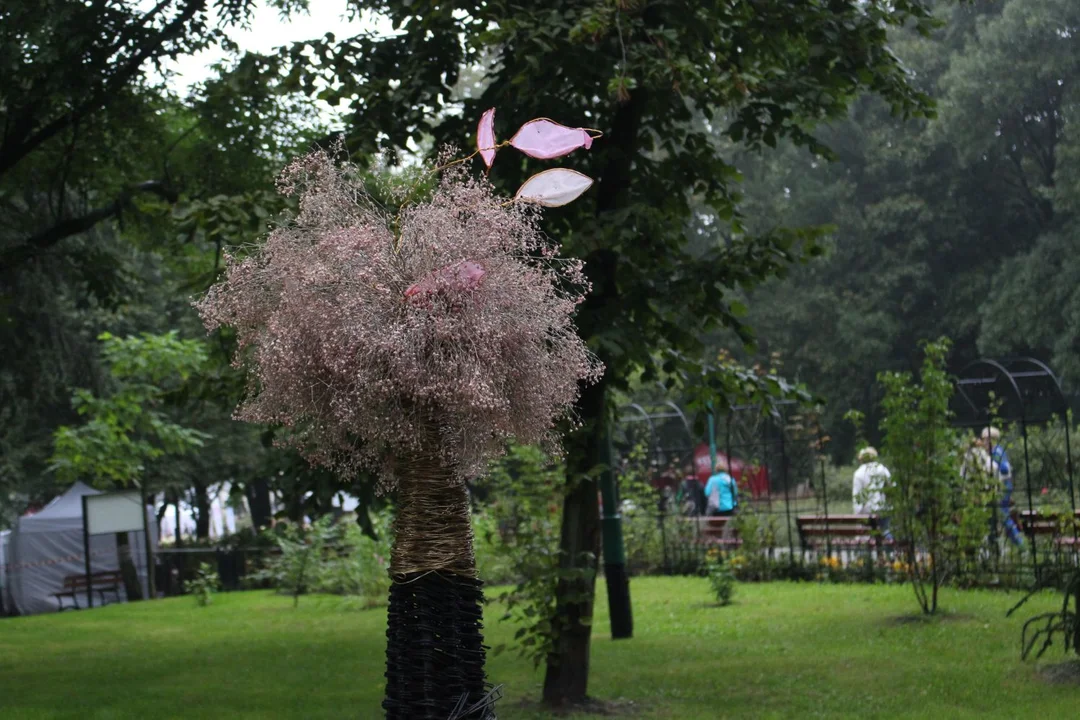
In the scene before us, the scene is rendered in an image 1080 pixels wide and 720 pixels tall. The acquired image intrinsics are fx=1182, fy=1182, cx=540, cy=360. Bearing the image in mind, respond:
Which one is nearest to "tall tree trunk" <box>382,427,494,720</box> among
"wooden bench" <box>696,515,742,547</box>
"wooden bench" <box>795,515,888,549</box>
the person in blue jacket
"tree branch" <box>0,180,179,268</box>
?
"tree branch" <box>0,180,179,268</box>

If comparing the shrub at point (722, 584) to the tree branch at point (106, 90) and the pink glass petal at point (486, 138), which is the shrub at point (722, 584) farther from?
the pink glass petal at point (486, 138)

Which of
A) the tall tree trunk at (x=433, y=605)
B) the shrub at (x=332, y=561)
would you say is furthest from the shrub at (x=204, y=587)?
the tall tree trunk at (x=433, y=605)

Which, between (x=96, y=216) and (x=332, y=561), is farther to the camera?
(x=332, y=561)

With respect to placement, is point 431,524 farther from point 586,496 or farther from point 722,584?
point 722,584

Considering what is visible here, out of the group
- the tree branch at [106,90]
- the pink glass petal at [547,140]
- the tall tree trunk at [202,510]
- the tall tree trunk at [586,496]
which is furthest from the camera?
the tall tree trunk at [202,510]

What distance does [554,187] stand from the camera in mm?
3010

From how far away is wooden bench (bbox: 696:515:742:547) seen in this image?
1695cm

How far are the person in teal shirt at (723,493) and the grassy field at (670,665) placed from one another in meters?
1.74

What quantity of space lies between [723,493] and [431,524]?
1541cm

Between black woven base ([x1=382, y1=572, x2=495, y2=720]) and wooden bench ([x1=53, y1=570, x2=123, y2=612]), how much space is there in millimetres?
21824

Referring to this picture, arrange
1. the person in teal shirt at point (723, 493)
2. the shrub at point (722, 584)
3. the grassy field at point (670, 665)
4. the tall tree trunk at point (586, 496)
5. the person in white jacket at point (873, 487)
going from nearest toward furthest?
the tall tree trunk at point (586, 496)
the grassy field at point (670, 665)
the person in white jacket at point (873, 487)
the shrub at point (722, 584)
the person in teal shirt at point (723, 493)

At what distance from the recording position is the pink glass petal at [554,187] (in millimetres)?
2990

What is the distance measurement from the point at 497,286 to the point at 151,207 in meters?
5.60

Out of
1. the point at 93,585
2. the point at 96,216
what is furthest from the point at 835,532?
the point at 93,585
